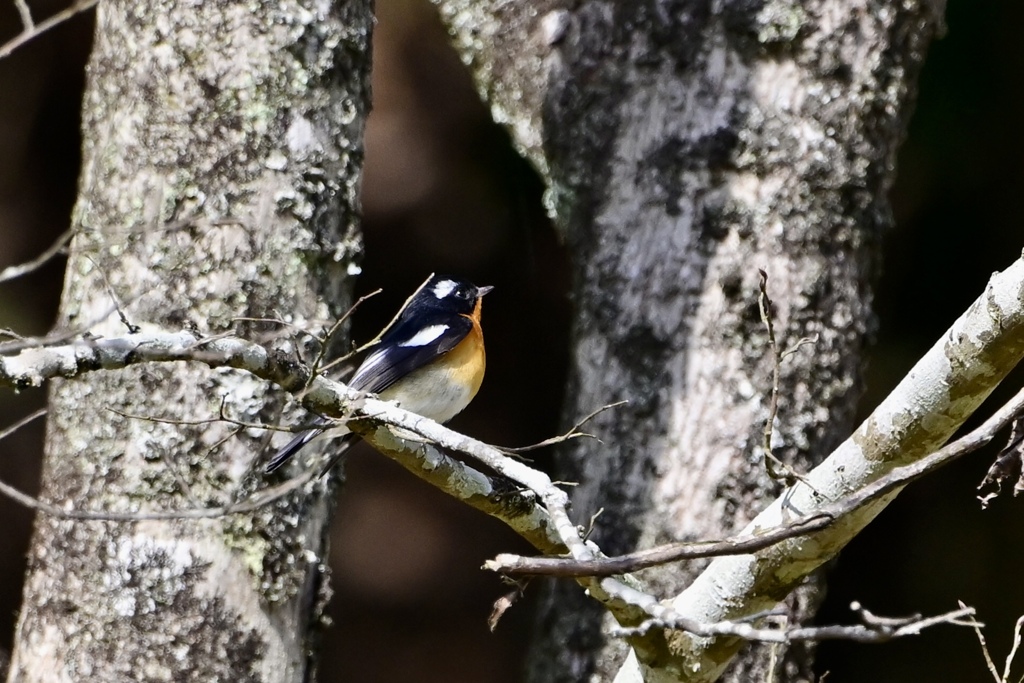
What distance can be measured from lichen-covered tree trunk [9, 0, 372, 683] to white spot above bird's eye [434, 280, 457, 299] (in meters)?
0.43

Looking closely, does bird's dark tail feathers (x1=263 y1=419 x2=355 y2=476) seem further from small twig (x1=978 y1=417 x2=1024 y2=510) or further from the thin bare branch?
small twig (x1=978 y1=417 x2=1024 y2=510)

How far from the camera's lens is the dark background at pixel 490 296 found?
230 inches

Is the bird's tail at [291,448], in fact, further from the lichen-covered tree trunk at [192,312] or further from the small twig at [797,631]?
the small twig at [797,631]

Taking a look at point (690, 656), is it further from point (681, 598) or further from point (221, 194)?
point (221, 194)

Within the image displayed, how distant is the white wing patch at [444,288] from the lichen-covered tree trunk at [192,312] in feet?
1.41

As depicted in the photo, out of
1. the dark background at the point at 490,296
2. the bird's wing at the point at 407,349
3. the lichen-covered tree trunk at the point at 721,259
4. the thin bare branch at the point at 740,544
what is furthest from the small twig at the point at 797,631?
the dark background at the point at 490,296

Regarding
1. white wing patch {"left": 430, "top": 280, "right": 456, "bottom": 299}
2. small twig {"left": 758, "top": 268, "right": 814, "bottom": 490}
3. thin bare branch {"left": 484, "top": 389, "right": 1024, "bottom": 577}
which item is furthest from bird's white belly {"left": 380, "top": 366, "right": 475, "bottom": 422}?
thin bare branch {"left": 484, "top": 389, "right": 1024, "bottom": 577}

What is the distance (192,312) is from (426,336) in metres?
0.75

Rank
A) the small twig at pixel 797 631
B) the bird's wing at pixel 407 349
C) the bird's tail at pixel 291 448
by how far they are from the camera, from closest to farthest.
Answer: the small twig at pixel 797 631
the bird's tail at pixel 291 448
the bird's wing at pixel 407 349

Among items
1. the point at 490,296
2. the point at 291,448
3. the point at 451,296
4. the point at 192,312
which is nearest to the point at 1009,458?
the point at 291,448

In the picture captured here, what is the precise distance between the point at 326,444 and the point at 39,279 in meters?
3.07

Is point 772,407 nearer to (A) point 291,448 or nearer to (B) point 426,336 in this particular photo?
(A) point 291,448

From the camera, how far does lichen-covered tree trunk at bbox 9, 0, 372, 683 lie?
3316mm

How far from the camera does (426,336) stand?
3.62 metres
